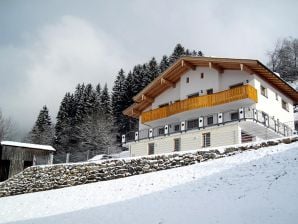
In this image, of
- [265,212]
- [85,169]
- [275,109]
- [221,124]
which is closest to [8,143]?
[85,169]

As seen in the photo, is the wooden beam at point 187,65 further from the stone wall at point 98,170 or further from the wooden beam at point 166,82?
the stone wall at point 98,170

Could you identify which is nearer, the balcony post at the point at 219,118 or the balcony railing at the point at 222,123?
the balcony railing at the point at 222,123

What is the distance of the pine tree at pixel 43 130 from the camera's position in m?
63.3

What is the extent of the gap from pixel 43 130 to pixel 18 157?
36.0 metres

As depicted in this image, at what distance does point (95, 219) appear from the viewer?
1292 cm

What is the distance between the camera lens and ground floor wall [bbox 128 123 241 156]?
2530 cm

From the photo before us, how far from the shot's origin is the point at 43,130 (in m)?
65.8

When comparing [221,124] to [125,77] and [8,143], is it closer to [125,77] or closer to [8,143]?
[8,143]

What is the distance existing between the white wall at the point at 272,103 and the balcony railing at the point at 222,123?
0.92 m

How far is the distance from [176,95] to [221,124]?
Result: 26.7 ft

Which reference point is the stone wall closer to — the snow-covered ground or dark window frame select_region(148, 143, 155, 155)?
the snow-covered ground

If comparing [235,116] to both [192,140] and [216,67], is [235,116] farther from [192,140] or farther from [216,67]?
[216,67]

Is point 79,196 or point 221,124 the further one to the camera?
point 221,124

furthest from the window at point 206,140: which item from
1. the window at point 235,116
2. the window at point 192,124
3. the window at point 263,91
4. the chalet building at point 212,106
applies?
the window at point 263,91
